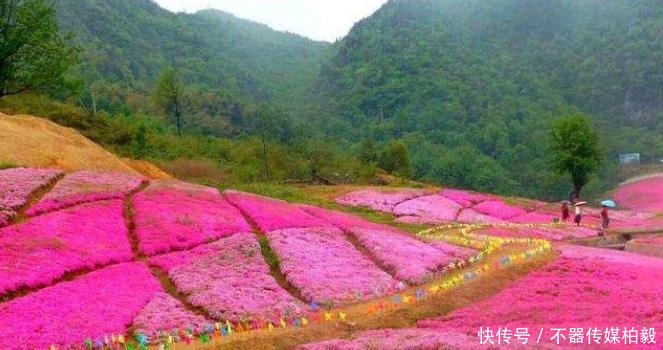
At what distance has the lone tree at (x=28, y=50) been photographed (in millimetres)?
44938

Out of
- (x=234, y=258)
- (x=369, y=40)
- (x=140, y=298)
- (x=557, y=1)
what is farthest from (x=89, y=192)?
(x=557, y=1)

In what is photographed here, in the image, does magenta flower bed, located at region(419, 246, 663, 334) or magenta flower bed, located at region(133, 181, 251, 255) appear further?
magenta flower bed, located at region(133, 181, 251, 255)

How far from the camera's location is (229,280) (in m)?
21.2

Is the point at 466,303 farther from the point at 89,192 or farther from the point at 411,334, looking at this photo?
the point at 89,192

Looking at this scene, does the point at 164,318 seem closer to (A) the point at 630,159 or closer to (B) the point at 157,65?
(A) the point at 630,159

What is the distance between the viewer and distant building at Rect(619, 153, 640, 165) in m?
119

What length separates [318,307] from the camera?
2002 centimetres

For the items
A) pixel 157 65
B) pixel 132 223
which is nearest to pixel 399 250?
pixel 132 223

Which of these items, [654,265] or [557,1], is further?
[557,1]

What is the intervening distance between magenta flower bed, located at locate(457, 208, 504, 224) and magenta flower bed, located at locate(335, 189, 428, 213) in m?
5.03

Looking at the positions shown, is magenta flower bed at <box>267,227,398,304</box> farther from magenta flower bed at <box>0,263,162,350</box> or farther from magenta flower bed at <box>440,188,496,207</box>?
magenta flower bed at <box>440,188,496,207</box>

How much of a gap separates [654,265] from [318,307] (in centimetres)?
1426

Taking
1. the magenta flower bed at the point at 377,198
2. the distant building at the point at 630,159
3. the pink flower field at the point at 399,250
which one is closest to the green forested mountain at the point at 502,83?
the distant building at the point at 630,159

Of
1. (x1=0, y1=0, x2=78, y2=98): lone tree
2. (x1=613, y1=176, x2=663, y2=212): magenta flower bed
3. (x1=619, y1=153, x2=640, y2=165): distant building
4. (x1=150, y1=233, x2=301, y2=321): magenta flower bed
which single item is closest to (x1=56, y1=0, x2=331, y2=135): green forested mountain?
(x1=0, y1=0, x2=78, y2=98): lone tree
